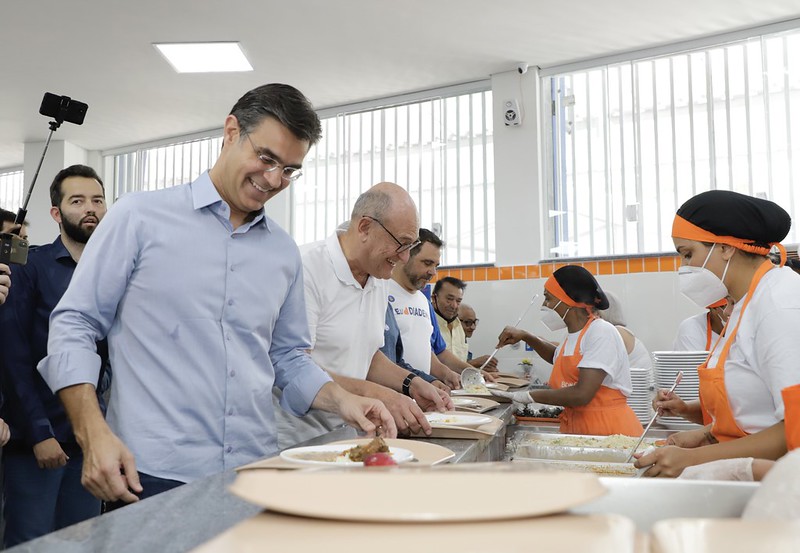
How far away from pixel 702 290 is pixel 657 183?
3.63 metres

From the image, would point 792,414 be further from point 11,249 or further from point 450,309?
point 450,309

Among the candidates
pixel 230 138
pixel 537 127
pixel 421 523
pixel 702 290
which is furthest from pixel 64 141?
pixel 421 523

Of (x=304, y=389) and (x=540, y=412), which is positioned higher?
(x=304, y=389)

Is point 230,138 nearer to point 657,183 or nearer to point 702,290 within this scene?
point 702,290

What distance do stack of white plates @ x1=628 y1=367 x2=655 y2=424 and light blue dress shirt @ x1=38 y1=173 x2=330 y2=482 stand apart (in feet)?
9.69

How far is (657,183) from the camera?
5.48 meters

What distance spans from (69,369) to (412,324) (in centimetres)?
276

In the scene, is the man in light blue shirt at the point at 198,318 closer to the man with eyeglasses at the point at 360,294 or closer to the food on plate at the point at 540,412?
the man with eyeglasses at the point at 360,294

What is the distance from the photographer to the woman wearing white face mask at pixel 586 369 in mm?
3377

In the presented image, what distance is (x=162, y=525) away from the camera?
863 millimetres

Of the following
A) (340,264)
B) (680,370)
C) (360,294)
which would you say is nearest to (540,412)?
(680,370)

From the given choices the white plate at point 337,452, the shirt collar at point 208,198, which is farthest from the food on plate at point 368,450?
the shirt collar at point 208,198

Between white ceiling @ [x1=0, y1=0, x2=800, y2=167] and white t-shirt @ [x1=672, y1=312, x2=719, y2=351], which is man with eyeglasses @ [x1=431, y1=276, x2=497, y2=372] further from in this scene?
white ceiling @ [x1=0, y1=0, x2=800, y2=167]

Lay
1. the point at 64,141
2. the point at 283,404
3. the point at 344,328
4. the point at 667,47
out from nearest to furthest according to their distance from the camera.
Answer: the point at 283,404, the point at 344,328, the point at 667,47, the point at 64,141
